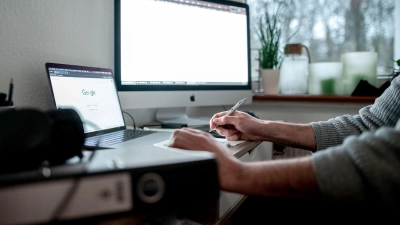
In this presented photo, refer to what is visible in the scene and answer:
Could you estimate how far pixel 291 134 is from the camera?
96cm

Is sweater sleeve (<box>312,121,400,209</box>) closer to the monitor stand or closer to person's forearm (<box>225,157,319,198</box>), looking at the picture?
person's forearm (<box>225,157,319,198</box>)

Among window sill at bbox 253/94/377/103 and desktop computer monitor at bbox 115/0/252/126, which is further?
window sill at bbox 253/94/377/103

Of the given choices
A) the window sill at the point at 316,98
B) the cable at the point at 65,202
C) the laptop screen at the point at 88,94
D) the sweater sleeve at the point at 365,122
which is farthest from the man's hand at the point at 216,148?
the window sill at the point at 316,98

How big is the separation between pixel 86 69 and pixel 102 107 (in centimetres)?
12

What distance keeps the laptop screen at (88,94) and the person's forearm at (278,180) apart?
0.50 m

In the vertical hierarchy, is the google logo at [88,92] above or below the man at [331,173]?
above

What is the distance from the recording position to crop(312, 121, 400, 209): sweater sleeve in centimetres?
42

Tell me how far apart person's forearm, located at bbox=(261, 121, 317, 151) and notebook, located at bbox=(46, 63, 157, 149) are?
35cm

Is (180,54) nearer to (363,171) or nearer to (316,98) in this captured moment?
(316,98)

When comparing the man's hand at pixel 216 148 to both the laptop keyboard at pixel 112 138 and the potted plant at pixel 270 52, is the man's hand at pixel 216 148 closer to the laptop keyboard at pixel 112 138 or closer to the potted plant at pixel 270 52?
the laptop keyboard at pixel 112 138

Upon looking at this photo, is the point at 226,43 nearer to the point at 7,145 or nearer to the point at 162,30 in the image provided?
the point at 162,30

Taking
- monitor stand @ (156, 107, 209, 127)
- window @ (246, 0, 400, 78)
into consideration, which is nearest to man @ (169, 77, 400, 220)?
monitor stand @ (156, 107, 209, 127)

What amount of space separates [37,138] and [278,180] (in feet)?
1.09

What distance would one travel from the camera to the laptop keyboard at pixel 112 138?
0.76 metres
